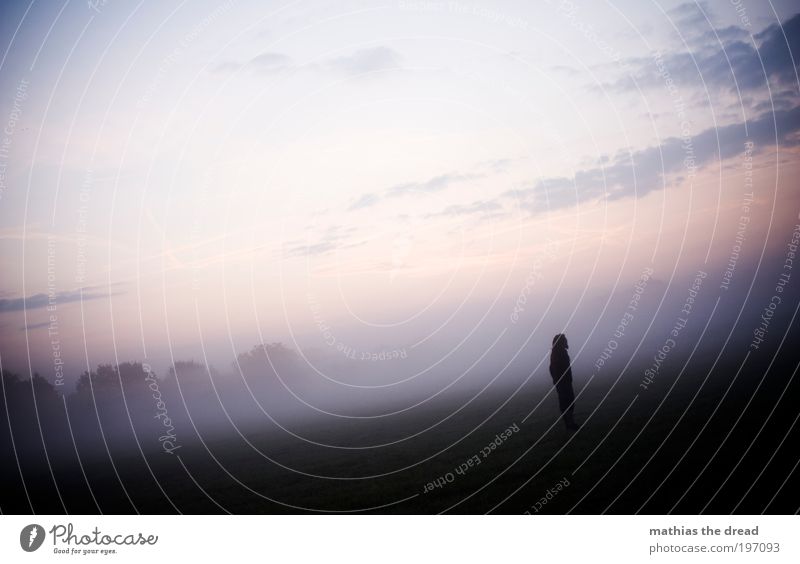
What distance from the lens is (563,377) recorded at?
1514 cm

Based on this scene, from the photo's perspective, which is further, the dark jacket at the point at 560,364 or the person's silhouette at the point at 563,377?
the dark jacket at the point at 560,364

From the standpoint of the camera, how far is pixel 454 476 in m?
12.8

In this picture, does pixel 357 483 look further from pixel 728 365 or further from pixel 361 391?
pixel 361 391

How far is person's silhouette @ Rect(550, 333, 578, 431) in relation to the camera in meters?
15.1

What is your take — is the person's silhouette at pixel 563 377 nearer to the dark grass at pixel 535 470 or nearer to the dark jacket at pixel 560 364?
the dark jacket at pixel 560 364

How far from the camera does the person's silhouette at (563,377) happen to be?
1511 cm

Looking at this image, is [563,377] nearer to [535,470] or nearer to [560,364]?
[560,364]
